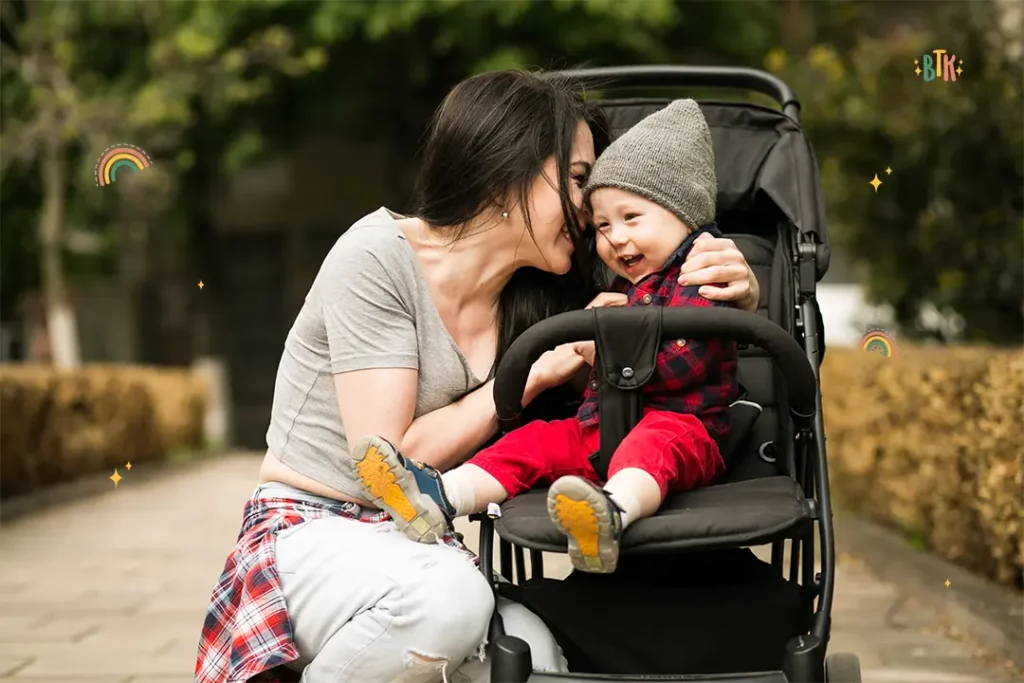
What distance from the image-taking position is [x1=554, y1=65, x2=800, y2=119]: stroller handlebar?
335 cm

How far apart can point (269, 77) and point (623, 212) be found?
493 inches

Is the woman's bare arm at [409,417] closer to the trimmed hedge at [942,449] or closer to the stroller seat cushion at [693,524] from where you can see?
the stroller seat cushion at [693,524]

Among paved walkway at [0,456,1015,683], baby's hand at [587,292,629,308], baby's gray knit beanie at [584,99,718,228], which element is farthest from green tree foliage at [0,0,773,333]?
baby's hand at [587,292,629,308]

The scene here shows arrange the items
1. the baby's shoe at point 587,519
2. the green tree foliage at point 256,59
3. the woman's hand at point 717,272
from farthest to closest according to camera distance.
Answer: the green tree foliage at point 256,59, the woman's hand at point 717,272, the baby's shoe at point 587,519

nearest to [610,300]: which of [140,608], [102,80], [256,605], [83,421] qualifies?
[256,605]

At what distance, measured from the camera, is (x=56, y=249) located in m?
13.9

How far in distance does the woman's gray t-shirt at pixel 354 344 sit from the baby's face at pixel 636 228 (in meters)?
0.40

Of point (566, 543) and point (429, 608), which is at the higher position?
point (566, 543)

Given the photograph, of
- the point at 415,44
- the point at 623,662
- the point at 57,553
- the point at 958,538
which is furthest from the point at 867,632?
the point at 415,44

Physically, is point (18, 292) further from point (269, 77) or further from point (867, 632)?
point (867, 632)

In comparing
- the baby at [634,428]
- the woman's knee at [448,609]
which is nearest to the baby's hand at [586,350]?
the baby at [634,428]

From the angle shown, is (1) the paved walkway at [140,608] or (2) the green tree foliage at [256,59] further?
(2) the green tree foliage at [256,59]

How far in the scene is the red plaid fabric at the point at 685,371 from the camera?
252cm

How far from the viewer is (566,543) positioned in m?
2.26
